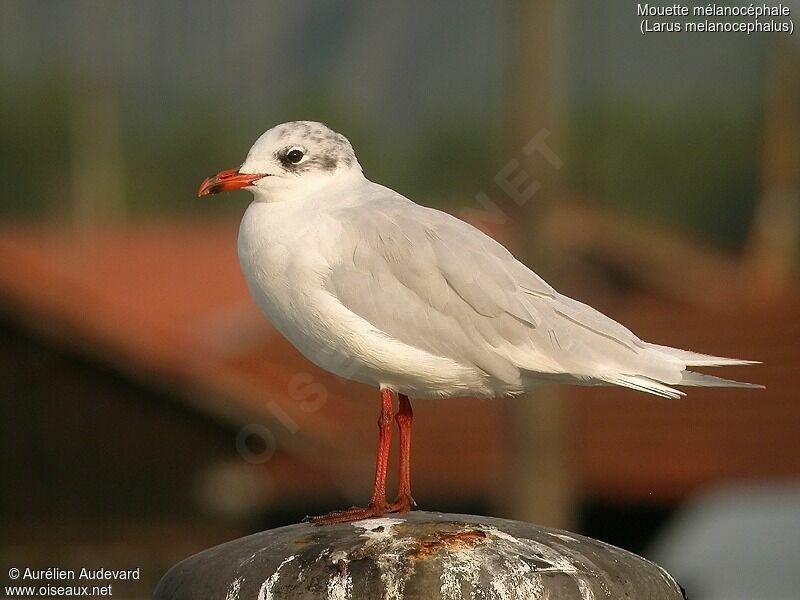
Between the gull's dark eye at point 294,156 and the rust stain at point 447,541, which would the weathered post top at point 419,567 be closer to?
the rust stain at point 447,541

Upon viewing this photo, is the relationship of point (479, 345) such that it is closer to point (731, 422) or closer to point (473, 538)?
point (473, 538)

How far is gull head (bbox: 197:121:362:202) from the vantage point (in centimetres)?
445

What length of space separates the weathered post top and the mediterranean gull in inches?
19.3

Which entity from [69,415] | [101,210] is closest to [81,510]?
[69,415]

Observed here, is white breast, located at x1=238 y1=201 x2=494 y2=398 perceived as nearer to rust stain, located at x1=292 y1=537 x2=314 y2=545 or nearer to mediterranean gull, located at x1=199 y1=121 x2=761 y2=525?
mediterranean gull, located at x1=199 y1=121 x2=761 y2=525

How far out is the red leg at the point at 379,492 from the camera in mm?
4105

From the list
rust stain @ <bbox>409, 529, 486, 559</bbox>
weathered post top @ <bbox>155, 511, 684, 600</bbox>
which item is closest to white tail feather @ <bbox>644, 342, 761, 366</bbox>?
weathered post top @ <bbox>155, 511, 684, 600</bbox>

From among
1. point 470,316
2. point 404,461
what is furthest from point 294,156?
point 404,461

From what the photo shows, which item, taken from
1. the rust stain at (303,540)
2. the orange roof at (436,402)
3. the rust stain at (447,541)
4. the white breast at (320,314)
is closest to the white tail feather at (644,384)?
the white breast at (320,314)

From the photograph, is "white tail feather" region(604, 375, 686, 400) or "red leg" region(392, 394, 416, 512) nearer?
"white tail feather" region(604, 375, 686, 400)

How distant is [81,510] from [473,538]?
5468 millimetres

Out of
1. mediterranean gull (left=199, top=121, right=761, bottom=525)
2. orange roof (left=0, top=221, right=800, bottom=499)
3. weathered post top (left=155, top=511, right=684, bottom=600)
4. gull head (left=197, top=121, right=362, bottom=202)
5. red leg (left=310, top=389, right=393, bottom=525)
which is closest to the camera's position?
weathered post top (left=155, top=511, right=684, bottom=600)

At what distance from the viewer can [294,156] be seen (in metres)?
4.48

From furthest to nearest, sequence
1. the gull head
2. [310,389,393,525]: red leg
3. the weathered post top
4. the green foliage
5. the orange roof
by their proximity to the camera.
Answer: the green foliage
the orange roof
the gull head
[310,389,393,525]: red leg
the weathered post top
